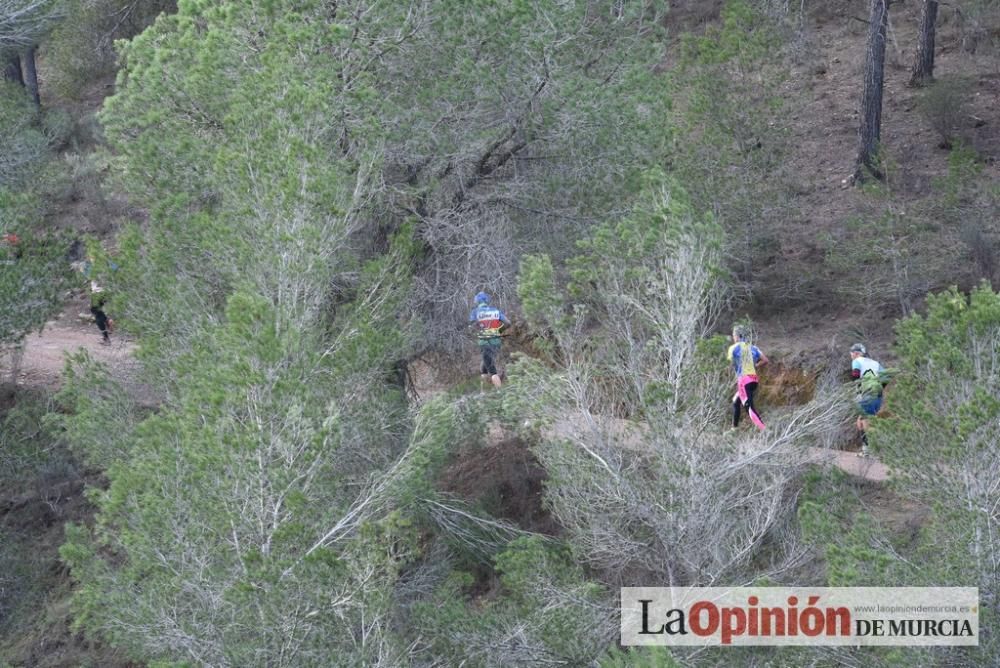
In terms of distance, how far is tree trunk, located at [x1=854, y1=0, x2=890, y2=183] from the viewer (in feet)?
57.0

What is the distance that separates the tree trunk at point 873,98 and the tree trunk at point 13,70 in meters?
17.3

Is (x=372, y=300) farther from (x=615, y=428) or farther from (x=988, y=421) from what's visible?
(x=988, y=421)

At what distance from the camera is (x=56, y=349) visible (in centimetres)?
1956

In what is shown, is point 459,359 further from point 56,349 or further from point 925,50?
point 925,50

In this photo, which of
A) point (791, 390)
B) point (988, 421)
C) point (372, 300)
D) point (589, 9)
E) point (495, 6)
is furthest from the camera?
point (791, 390)

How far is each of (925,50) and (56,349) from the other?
15.5m

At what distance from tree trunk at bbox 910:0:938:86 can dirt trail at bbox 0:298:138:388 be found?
1398 centimetres

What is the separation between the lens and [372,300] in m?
11.1

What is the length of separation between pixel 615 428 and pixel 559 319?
1.01 meters

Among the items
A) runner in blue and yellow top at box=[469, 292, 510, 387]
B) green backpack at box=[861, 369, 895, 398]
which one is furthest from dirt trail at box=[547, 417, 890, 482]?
runner in blue and yellow top at box=[469, 292, 510, 387]

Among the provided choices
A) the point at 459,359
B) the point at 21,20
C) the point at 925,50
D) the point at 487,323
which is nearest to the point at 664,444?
the point at 487,323

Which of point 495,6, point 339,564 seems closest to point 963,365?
point 339,564

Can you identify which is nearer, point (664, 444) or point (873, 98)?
point (664, 444)

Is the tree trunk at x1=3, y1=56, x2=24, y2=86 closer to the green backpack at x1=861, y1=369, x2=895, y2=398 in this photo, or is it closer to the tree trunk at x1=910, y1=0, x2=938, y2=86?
the tree trunk at x1=910, y1=0, x2=938, y2=86
